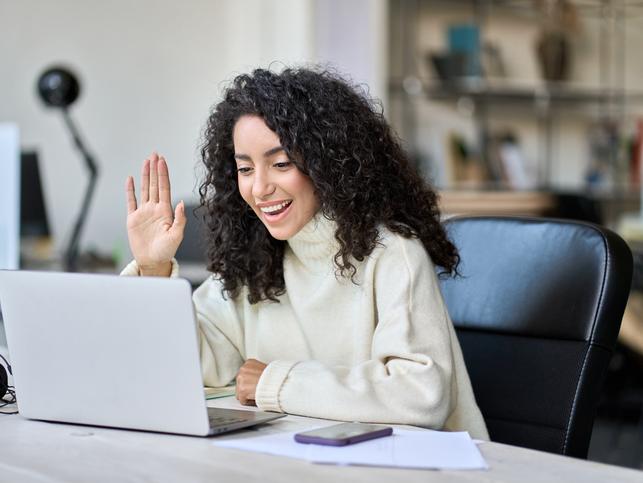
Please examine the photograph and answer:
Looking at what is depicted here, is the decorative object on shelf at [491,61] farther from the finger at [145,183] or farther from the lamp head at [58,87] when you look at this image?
the finger at [145,183]

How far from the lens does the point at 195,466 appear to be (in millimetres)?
1058

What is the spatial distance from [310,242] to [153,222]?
0.24m

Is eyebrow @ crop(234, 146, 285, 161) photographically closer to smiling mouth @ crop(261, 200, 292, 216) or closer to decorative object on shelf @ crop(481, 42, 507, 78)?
smiling mouth @ crop(261, 200, 292, 216)

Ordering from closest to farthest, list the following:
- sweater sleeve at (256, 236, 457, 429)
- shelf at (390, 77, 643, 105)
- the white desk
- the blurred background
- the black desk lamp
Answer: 1. the white desk
2. sweater sleeve at (256, 236, 457, 429)
3. the black desk lamp
4. the blurred background
5. shelf at (390, 77, 643, 105)

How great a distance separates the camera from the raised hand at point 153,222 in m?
1.58

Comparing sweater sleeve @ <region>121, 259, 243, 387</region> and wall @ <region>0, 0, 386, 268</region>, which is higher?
wall @ <region>0, 0, 386, 268</region>

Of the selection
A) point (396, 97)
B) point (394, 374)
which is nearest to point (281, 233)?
point (394, 374)

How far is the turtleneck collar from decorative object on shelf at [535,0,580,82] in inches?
161

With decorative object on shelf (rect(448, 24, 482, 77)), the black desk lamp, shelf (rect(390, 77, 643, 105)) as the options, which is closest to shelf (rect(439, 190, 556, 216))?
shelf (rect(390, 77, 643, 105))

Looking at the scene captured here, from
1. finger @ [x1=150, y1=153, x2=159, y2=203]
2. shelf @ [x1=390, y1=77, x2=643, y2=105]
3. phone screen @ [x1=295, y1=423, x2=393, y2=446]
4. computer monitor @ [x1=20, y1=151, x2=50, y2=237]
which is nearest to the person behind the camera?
phone screen @ [x1=295, y1=423, x2=393, y2=446]

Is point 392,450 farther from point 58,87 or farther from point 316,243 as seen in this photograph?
point 58,87

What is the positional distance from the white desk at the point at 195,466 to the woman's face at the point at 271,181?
0.45 meters

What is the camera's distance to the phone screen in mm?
1131

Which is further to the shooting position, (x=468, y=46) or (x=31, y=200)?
(x=468, y=46)
